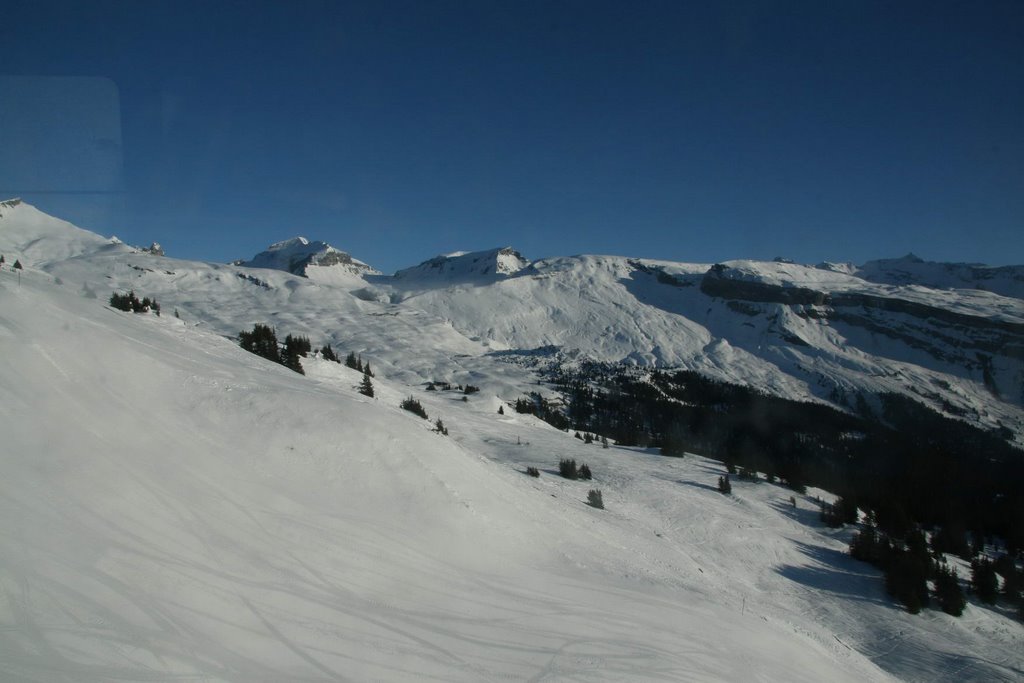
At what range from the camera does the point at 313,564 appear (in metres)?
6.48

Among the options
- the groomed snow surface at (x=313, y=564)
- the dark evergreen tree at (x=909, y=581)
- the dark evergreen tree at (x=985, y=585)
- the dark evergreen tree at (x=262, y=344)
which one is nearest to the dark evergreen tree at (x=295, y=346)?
the dark evergreen tree at (x=262, y=344)

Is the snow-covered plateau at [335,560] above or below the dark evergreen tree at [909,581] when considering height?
above

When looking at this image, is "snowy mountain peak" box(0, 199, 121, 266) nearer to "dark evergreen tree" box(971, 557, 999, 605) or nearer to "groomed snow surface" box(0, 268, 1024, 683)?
"groomed snow surface" box(0, 268, 1024, 683)

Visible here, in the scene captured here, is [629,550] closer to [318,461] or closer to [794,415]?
[318,461]

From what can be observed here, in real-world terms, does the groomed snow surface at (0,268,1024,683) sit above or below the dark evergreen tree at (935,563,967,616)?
above

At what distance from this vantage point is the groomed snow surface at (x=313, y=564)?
15.9ft

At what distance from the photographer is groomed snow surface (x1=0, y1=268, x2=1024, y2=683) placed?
4848 mm

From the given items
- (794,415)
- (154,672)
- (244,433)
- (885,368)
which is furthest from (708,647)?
(885,368)

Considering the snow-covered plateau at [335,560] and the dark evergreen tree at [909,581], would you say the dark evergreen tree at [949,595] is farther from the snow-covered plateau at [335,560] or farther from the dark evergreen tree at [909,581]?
the snow-covered plateau at [335,560]

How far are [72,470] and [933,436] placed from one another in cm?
17634

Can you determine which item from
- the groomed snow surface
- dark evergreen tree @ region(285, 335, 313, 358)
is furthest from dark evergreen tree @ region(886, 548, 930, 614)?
dark evergreen tree @ region(285, 335, 313, 358)

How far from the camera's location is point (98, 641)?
430cm

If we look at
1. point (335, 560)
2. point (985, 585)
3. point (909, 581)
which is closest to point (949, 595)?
point (909, 581)

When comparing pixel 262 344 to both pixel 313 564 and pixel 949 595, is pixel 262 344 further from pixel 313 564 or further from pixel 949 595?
pixel 949 595
